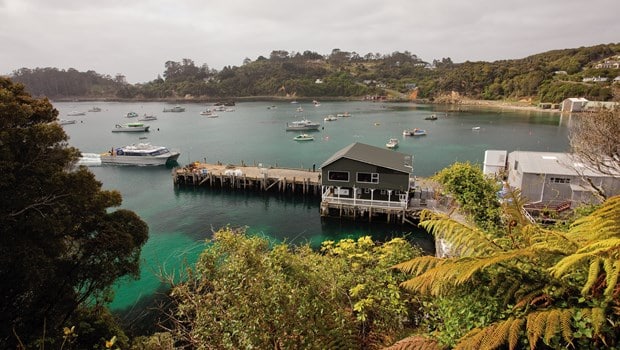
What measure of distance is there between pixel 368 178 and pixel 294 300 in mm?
22919

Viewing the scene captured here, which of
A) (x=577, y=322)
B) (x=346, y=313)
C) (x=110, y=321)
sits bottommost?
(x=110, y=321)

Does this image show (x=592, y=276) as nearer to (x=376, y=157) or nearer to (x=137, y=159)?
(x=376, y=157)

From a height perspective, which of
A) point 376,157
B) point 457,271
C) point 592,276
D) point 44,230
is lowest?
point 376,157

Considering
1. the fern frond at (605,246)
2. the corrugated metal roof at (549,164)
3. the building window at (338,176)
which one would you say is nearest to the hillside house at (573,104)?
the corrugated metal roof at (549,164)

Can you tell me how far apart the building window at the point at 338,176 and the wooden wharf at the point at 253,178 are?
713 centimetres

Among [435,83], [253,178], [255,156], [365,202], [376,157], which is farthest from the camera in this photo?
[435,83]

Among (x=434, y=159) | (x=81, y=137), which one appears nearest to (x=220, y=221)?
(x=434, y=159)

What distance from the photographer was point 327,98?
178 metres

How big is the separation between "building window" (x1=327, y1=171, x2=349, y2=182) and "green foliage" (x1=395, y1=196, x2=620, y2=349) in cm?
2317

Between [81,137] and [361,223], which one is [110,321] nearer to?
[361,223]

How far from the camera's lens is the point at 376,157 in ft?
97.2

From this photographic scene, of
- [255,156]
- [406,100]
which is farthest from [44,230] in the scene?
[406,100]

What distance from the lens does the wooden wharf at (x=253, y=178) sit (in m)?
36.7

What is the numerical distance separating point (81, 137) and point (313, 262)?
293 ft
